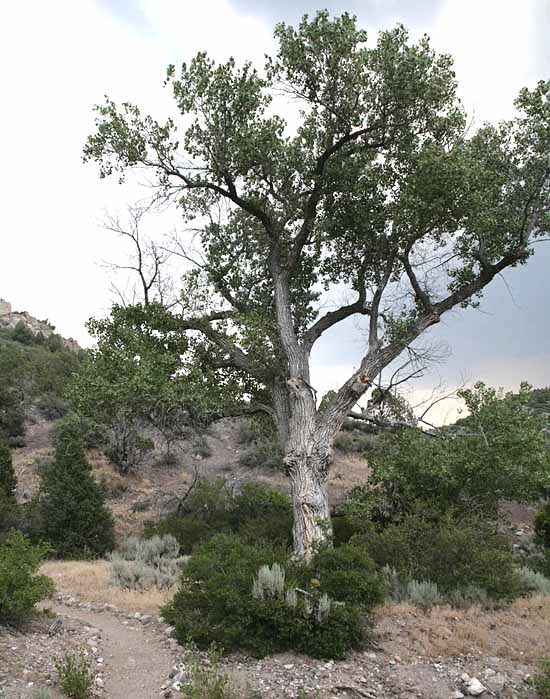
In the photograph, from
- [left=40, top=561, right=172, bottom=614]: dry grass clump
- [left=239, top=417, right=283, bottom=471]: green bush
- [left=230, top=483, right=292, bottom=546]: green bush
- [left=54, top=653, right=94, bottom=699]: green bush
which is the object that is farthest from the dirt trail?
[left=239, top=417, right=283, bottom=471]: green bush

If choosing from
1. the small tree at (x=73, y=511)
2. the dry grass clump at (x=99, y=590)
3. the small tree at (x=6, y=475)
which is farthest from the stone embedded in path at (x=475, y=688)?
the small tree at (x=6, y=475)

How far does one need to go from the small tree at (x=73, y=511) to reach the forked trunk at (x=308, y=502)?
679cm

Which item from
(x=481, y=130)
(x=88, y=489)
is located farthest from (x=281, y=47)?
(x=88, y=489)

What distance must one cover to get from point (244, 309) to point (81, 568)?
695 centimetres

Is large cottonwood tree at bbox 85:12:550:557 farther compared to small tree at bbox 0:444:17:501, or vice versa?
small tree at bbox 0:444:17:501

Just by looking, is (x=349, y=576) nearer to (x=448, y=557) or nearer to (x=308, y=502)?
(x=448, y=557)

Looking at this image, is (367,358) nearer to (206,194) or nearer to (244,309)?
(244,309)

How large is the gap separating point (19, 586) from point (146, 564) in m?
5.86

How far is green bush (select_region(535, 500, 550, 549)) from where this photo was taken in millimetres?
14406

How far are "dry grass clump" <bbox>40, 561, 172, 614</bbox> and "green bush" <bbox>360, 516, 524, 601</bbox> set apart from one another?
3.89 metres

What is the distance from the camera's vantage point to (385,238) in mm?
12773

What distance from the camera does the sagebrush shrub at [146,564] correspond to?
10773 mm

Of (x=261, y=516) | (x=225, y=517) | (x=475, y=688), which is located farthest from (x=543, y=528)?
(x=475, y=688)

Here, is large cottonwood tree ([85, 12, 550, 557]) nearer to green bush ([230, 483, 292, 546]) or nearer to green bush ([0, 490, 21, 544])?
green bush ([230, 483, 292, 546])
